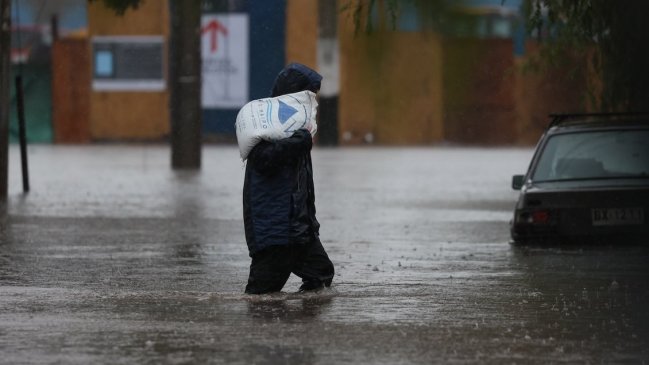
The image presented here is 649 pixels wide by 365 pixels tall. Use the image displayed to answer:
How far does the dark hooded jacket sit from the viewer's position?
9.74m

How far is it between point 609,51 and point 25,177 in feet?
48.4

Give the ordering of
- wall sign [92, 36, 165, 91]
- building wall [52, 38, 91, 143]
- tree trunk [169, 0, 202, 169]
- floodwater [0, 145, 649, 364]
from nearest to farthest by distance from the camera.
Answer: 1. floodwater [0, 145, 649, 364]
2. tree trunk [169, 0, 202, 169]
3. wall sign [92, 36, 165, 91]
4. building wall [52, 38, 91, 143]

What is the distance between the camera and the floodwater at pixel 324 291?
7695mm

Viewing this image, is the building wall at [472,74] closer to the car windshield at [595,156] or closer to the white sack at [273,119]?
the white sack at [273,119]

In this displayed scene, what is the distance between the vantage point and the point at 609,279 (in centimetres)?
1152

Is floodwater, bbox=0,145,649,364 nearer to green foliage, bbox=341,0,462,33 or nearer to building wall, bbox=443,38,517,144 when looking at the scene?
building wall, bbox=443,38,517,144

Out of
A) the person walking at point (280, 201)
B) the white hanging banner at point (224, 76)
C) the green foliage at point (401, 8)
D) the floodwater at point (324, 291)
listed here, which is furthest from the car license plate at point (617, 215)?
the white hanging banner at point (224, 76)

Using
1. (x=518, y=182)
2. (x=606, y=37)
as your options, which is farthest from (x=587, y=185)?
(x=606, y=37)

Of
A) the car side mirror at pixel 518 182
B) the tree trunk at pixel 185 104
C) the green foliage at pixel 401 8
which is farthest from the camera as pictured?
the tree trunk at pixel 185 104

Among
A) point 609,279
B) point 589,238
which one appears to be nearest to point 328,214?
point 589,238

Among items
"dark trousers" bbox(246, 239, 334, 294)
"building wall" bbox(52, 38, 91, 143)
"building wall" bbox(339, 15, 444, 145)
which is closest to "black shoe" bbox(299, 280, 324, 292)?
"dark trousers" bbox(246, 239, 334, 294)

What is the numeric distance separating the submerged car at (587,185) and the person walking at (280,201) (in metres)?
4.23

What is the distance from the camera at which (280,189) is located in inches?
387

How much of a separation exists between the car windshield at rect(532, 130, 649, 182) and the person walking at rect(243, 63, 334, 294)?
5.13m
